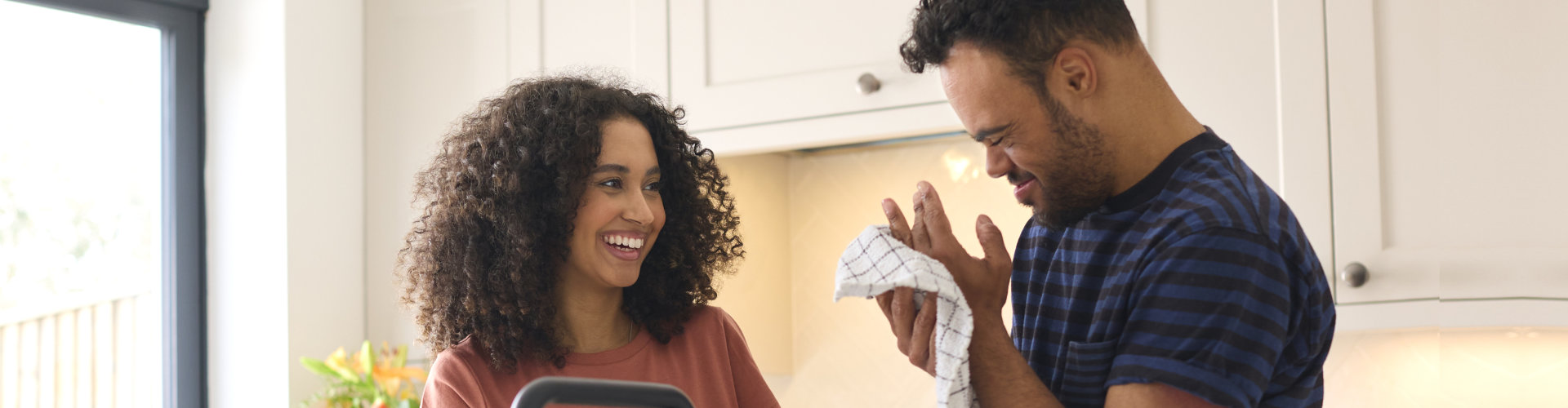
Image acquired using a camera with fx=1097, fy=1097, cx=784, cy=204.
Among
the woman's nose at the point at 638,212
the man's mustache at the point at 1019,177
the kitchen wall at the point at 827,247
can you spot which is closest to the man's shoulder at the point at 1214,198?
the man's mustache at the point at 1019,177

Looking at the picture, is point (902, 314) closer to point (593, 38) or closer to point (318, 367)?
point (593, 38)

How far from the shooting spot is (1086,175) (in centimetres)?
83

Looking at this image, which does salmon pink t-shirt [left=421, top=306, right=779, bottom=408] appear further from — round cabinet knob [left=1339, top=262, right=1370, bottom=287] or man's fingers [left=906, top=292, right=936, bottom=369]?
round cabinet knob [left=1339, top=262, right=1370, bottom=287]

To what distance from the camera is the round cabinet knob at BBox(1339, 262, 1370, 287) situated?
4.34 ft

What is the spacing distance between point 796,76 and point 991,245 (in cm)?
84

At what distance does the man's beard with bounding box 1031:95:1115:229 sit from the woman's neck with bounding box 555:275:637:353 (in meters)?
0.51

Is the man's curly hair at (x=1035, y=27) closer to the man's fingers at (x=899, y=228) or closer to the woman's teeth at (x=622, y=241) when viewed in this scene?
the man's fingers at (x=899, y=228)

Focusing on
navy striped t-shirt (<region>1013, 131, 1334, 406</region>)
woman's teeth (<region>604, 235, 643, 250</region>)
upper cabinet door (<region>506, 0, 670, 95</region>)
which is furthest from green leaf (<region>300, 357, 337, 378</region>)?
navy striped t-shirt (<region>1013, 131, 1334, 406</region>)

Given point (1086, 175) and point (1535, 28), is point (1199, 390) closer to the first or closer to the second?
point (1086, 175)

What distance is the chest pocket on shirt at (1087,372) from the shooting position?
32.2 inches

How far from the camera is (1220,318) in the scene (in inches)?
29.0

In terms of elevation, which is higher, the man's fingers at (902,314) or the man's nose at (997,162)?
the man's nose at (997,162)

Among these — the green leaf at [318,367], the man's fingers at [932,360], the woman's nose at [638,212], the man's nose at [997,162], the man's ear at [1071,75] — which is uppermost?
the man's ear at [1071,75]

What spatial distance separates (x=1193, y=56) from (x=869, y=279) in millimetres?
778
